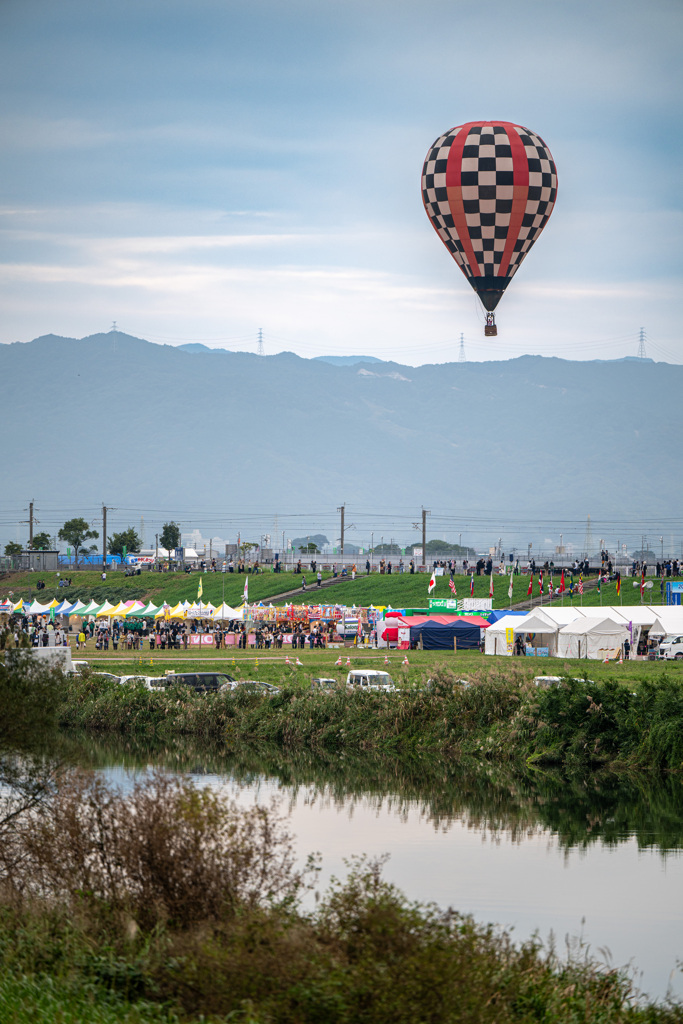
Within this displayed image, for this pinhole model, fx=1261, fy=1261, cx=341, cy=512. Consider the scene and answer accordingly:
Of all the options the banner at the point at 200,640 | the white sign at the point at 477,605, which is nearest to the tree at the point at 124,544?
the banner at the point at 200,640

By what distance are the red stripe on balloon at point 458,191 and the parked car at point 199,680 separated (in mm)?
21063

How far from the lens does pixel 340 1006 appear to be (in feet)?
45.1

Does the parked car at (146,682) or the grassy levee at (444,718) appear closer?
the grassy levee at (444,718)

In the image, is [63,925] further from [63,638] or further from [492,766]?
[63,638]

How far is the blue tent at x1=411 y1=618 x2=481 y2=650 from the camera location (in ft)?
208

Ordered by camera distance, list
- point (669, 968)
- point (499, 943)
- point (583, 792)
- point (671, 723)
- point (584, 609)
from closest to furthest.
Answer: point (499, 943) < point (669, 968) < point (583, 792) < point (671, 723) < point (584, 609)

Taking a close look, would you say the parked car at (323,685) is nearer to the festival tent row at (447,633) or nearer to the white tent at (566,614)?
the white tent at (566,614)

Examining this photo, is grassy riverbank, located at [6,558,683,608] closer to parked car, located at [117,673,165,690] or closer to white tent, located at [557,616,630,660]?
white tent, located at [557,616,630,660]

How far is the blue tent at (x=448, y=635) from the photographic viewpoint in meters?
63.3

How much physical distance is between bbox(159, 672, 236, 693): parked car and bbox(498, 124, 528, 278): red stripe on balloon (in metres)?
21.6

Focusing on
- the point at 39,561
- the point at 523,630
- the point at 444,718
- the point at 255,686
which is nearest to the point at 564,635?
the point at 523,630

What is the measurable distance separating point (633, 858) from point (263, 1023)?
15.6 meters

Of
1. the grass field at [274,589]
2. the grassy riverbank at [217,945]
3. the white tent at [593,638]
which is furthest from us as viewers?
the grass field at [274,589]

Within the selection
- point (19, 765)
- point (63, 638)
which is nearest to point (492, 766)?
point (19, 765)
